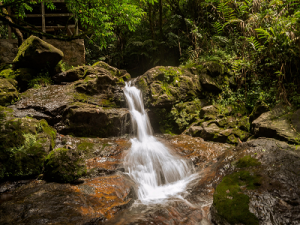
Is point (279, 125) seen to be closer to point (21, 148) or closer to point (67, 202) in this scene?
point (67, 202)

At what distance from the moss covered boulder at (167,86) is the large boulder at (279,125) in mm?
3711

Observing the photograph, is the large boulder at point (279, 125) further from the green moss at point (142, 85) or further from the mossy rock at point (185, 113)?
the green moss at point (142, 85)

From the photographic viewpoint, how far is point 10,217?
2986 millimetres

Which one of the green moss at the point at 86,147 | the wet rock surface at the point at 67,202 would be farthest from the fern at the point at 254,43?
the green moss at the point at 86,147

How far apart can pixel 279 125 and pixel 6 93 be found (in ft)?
33.1

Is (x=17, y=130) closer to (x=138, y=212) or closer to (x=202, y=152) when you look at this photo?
(x=138, y=212)

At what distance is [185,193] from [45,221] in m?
3.17

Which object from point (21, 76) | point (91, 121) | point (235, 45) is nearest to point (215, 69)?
point (235, 45)

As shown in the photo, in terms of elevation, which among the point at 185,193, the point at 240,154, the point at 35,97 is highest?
the point at 35,97

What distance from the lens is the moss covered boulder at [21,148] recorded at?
4379 millimetres

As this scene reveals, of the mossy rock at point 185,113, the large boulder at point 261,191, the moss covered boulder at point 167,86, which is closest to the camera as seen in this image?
the large boulder at point 261,191

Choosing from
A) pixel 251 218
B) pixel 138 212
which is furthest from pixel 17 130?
pixel 251 218

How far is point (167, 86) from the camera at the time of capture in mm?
9359

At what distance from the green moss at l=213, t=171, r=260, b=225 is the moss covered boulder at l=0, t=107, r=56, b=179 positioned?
14.4 feet
